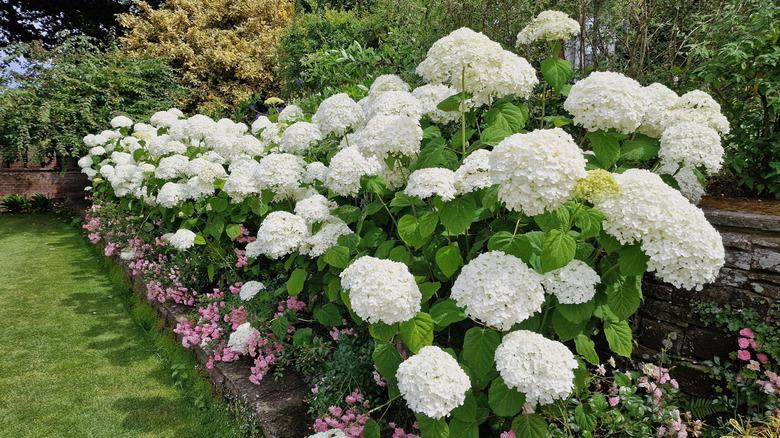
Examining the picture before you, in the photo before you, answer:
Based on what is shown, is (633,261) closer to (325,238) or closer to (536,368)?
(536,368)

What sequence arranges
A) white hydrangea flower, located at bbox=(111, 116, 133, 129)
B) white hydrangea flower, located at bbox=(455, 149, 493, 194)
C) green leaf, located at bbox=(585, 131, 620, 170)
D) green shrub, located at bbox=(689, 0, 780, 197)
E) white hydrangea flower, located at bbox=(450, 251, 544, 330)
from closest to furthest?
white hydrangea flower, located at bbox=(450, 251, 544, 330) → white hydrangea flower, located at bbox=(455, 149, 493, 194) → green leaf, located at bbox=(585, 131, 620, 170) → green shrub, located at bbox=(689, 0, 780, 197) → white hydrangea flower, located at bbox=(111, 116, 133, 129)

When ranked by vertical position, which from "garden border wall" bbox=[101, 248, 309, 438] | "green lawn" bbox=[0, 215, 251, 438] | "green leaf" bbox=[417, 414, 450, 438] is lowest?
"green lawn" bbox=[0, 215, 251, 438]

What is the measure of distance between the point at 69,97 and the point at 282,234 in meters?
8.72

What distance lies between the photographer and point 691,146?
2.06m

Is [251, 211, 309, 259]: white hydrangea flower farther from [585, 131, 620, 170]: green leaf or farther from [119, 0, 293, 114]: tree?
[119, 0, 293, 114]: tree

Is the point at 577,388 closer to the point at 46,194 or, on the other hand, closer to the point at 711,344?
the point at 711,344

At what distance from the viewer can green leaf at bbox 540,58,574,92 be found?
2.26m

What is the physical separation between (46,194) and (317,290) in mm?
10660

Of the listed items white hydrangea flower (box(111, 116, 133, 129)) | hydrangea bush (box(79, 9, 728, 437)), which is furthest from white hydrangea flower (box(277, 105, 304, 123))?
white hydrangea flower (box(111, 116, 133, 129))

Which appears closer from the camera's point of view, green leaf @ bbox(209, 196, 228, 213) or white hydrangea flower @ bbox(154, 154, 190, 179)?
green leaf @ bbox(209, 196, 228, 213)

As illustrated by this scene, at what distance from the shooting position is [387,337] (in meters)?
1.85

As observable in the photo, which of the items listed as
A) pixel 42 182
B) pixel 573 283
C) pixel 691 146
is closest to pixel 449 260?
pixel 573 283

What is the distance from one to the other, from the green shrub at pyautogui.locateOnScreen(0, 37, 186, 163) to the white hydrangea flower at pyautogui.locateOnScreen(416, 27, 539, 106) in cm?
833

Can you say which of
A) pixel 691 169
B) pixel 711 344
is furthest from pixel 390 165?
pixel 711 344
